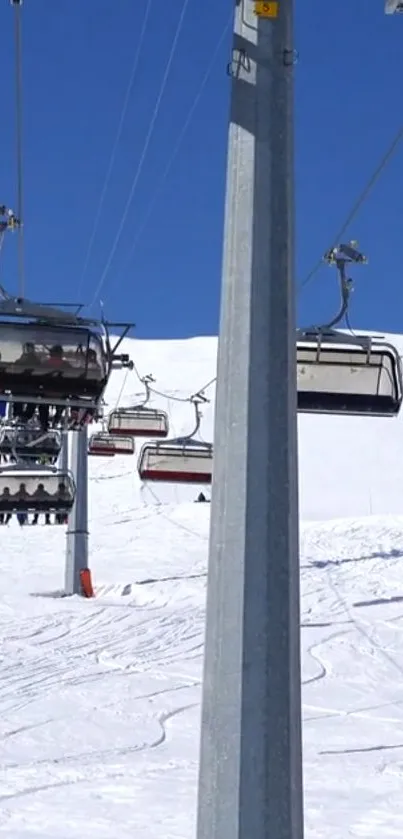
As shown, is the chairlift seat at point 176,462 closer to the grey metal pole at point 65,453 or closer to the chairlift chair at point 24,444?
the chairlift chair at point 24,444

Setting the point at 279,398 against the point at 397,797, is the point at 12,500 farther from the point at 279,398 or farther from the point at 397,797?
the point at 279,398

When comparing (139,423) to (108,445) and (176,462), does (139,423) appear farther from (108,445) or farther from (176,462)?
(108,445)

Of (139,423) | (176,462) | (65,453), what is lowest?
(176,462)

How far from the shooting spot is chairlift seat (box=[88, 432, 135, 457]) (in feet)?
89.0

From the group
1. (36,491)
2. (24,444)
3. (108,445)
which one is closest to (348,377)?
(36,491)

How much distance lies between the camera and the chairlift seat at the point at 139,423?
21059 millimetres

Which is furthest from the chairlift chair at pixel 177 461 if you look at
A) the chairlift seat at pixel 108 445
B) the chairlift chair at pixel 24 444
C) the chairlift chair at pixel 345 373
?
the chairlift chair at pixel 345 373

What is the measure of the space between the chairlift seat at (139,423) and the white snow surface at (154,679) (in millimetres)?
2735

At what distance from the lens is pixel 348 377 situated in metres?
6.86

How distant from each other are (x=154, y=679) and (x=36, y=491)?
2.98 m

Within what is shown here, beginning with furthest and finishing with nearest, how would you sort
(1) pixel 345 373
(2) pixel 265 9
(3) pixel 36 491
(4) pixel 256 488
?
1. (3) pixel 36 491
2. (1) pixel 345 373
3. (2) pixel 265 9
4. (4) pixel 256 488

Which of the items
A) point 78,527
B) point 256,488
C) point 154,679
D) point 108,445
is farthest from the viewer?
point 108,445

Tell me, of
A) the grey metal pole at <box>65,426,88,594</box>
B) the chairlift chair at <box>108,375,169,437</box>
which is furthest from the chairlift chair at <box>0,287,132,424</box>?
the grey metal pole at <box>65,426,88,594</box>

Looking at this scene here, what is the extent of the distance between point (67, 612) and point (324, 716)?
26.3ft
